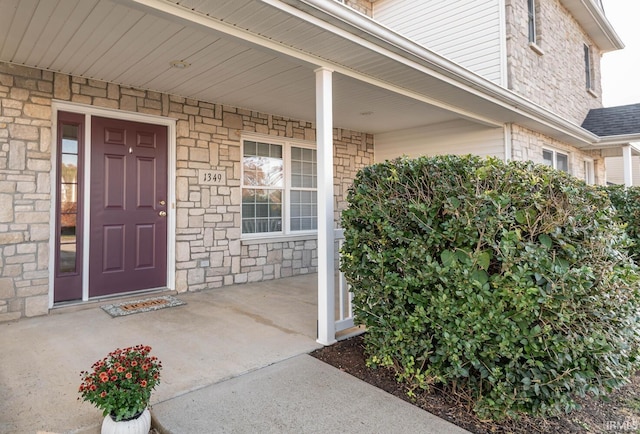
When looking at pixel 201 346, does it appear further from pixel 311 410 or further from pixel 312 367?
pixel 311 410

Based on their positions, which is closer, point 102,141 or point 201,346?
point 201,346

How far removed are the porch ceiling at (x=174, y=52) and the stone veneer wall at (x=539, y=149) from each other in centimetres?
184

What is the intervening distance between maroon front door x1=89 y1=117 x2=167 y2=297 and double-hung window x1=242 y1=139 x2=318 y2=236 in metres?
1.22

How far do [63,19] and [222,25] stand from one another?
49.1 inches

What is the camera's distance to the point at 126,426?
1730 mm

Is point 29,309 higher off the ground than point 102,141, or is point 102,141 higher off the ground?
point 102,141

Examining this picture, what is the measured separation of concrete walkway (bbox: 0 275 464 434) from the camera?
1.99 m

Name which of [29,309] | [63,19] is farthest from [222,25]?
[29,309]

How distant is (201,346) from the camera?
3027 millimetres

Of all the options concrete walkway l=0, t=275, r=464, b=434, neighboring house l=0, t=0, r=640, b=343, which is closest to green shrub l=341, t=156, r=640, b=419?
concrete walkway l=0, t=275, r=464, b=434

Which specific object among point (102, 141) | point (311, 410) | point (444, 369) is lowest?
point (311, 410)

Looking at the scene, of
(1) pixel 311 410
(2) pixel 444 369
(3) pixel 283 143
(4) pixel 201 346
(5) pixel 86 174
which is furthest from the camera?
(3) pixel 283 143

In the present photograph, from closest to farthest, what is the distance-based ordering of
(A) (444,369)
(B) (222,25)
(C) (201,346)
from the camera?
(A) (444,369), (B) (222,25), (C) (201,346)

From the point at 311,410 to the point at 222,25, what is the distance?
8.26 feet
